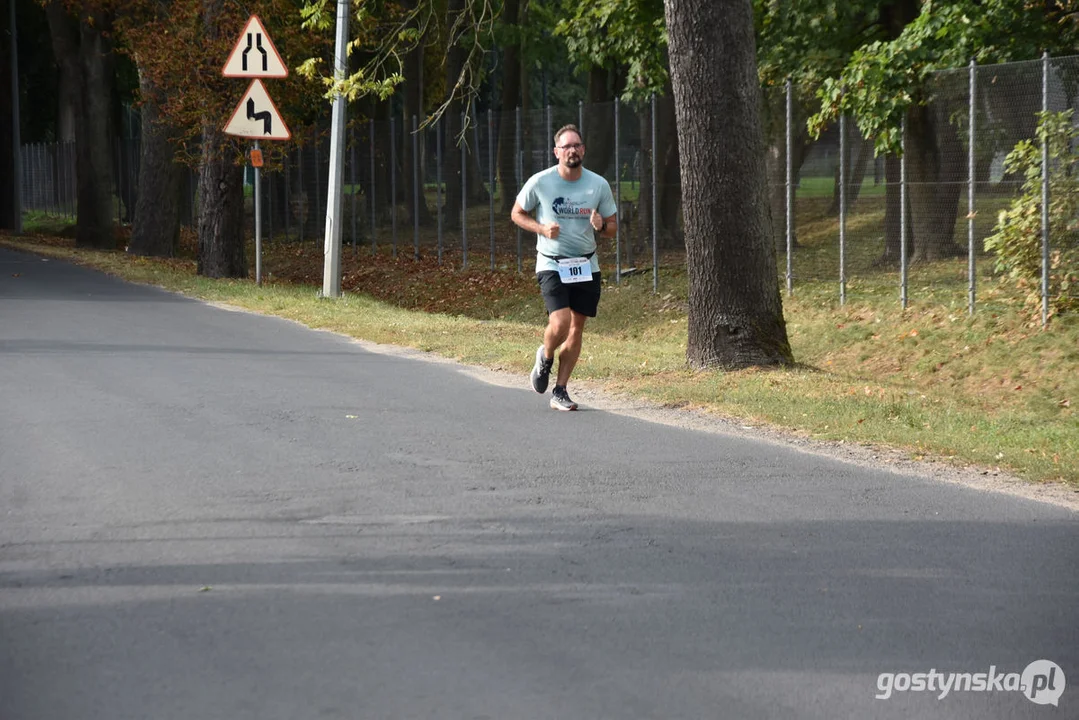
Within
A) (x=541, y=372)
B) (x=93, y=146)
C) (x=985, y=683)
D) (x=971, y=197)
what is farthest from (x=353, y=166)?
(x=985, y=683)

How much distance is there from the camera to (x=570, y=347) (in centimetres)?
1112

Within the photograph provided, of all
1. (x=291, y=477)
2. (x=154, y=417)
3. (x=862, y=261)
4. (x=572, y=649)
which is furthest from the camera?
(x=862, y=261)

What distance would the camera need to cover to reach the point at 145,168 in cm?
3262

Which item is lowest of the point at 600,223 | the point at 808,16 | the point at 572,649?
the point at 572,649

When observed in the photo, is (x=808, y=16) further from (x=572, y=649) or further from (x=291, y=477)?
(x=572, y=649)

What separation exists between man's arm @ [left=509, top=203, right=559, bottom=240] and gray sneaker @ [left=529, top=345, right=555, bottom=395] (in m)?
0.91

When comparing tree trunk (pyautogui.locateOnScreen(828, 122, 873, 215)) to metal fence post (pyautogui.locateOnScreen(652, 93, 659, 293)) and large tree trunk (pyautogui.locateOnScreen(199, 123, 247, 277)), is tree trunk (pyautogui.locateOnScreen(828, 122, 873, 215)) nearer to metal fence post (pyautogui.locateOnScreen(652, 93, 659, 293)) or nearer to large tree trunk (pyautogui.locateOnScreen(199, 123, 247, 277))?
metal fence post (pyautogui.locateOnScreen(652, 93, 659, 293))

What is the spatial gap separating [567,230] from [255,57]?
34.9 ft

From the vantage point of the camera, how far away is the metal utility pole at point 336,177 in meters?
20.6

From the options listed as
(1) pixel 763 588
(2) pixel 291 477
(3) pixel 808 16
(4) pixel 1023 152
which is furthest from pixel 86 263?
(1) pixel 763 588

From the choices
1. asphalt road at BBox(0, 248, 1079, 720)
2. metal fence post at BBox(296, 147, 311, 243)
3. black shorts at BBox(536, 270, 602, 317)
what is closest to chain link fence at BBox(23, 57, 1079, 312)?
metal fence post at BBox(296, 147, 311, 243)

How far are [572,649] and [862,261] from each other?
14.6m

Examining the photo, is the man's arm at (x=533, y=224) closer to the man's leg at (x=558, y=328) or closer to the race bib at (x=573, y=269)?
the race bib at (x=573, y=269)

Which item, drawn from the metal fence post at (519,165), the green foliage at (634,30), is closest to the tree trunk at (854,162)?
the green foliage at (634,30)
